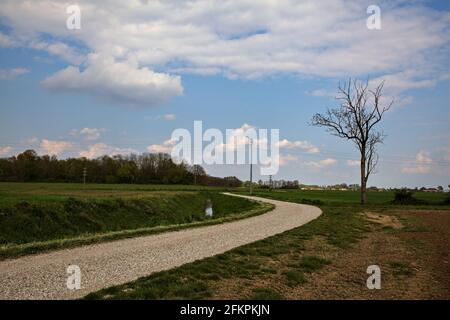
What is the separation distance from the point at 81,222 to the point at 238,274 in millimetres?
19088

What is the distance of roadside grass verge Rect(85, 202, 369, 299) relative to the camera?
809cm

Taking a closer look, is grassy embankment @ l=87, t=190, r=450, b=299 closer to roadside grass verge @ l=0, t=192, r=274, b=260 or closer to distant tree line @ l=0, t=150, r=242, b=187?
roadside grass verge @ l=0, t=192, r=274, b=260

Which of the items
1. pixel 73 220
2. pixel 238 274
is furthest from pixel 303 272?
pixel 73 220

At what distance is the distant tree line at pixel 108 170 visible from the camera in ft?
347

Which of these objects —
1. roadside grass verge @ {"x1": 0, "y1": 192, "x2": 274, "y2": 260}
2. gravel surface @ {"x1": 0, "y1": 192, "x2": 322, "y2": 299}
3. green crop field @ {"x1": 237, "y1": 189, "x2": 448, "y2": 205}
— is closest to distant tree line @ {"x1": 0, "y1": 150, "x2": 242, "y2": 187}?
Answer: green crop field @ {"x1": 237, "y1": 189, "x2": 448, "y2": 205}

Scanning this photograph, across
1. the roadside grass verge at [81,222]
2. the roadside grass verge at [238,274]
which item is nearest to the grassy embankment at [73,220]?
the roadside grass verge at [81,222]

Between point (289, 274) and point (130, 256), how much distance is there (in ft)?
15.4

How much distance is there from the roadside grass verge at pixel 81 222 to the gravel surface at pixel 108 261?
0.74 meters

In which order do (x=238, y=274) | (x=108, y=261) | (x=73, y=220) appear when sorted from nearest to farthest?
(x=238, y=274), (x=108, y=261), (x=73, y=220)

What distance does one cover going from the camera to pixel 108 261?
437 inches

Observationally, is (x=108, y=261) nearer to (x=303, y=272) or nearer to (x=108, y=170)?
(x=303, y=272)

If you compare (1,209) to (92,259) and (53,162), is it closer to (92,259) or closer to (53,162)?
(92,259)

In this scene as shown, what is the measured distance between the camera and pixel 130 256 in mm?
11914

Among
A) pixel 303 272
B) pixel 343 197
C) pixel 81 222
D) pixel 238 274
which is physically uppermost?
pixel 238 274
